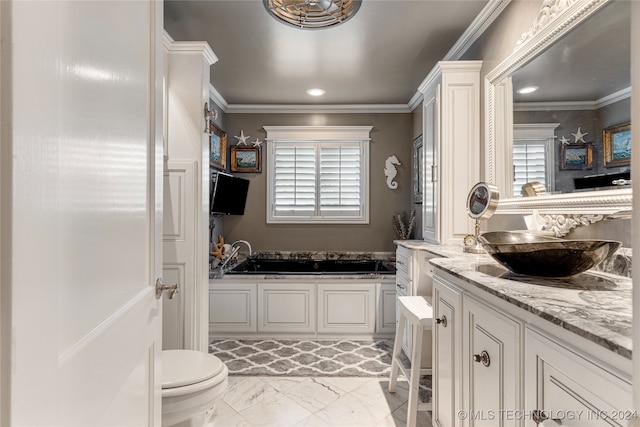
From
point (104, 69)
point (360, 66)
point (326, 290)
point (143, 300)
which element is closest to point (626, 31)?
point (104, 69)

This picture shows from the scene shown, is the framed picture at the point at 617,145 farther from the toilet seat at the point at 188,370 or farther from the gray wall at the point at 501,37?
the toilet seat at the point at 188,370

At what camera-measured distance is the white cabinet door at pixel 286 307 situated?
3.45m

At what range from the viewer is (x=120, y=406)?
78 centimetres

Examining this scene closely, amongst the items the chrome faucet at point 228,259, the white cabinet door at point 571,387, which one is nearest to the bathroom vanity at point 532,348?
the white cabinet door at point 571,387

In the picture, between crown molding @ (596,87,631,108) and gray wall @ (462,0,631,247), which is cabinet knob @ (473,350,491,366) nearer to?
gray wall @ (462,0,631,247)

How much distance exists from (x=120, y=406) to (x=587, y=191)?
1761 millimetres

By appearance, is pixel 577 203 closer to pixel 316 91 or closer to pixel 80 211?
pixel 80 211

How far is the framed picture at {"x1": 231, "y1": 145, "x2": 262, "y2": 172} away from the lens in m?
4.51

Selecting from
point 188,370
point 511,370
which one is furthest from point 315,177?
point 511,370

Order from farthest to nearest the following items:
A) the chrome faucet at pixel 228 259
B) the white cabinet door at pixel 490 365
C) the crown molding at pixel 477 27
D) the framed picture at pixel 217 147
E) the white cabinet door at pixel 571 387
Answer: the framed picture at pixel 217 147, the chrome faucet at pixel 228 259, the crown molding at pixel 477 27, the white cabinet door at pixel 490 365, the white cabinet door at pixel 571 387

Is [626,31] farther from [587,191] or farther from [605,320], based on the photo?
[605,320]

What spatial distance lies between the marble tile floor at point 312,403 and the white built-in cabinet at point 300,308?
829mm

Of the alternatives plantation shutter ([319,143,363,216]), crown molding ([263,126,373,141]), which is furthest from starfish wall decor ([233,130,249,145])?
plantation shutter ([319,143,363,216])

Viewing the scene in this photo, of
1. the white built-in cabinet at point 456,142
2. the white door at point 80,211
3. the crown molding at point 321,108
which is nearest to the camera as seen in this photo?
the white door at point 80,211
